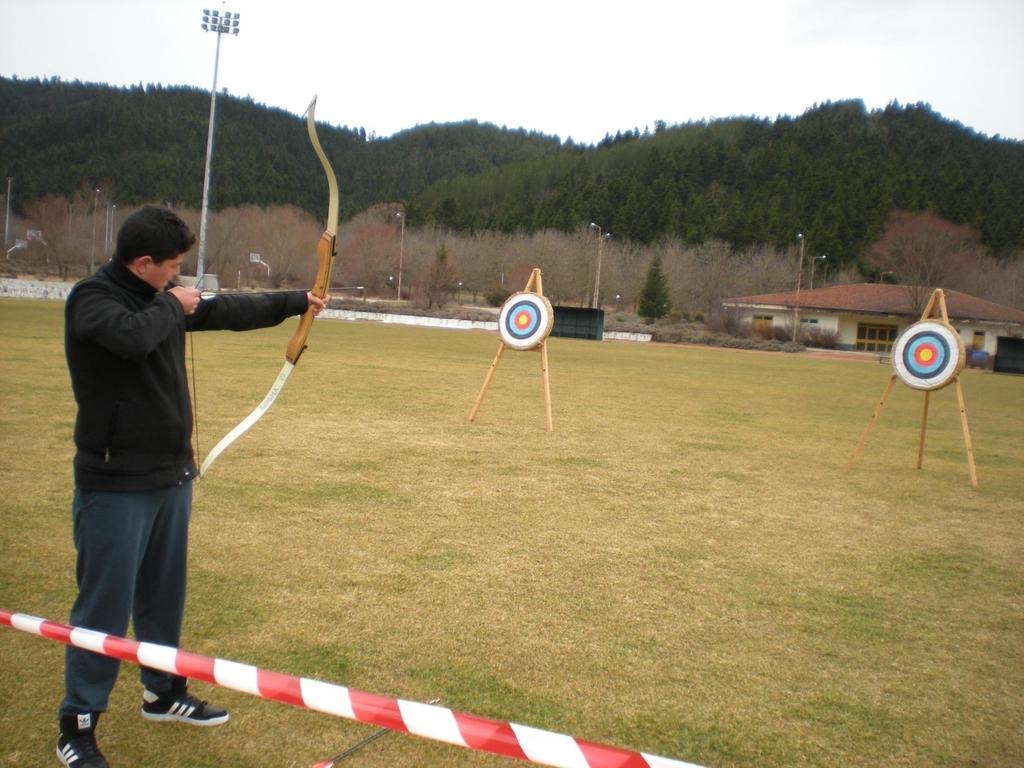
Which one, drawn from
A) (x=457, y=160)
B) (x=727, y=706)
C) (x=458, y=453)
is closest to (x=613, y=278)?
(x=458, y=453)

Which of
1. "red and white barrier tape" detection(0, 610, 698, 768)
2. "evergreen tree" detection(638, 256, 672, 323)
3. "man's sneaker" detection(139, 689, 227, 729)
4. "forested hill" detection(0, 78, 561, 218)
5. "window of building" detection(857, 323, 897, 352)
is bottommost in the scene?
"man's sneaker" detection(139, 689, 227, 729)

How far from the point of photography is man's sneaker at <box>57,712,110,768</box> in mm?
2686

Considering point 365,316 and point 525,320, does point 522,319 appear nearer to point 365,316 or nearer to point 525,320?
point 525,320

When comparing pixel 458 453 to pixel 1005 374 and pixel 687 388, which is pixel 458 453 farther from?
pixel 1005 374

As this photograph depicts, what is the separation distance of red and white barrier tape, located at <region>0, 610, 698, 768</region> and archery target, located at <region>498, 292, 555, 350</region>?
9.34m

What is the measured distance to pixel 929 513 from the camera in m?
7.35

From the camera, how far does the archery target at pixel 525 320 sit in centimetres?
1161

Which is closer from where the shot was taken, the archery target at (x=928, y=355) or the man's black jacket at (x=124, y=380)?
the man's black jacket at (x=124, y=380)

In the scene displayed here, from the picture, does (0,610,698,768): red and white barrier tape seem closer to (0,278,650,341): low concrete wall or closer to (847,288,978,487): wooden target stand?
(847,288,978,487): wooden target stand

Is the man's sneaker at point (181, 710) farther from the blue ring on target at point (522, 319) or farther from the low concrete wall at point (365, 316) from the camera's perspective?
the low concrete wall at point (365, 316)

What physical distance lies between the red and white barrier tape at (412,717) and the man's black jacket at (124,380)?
1.90 feet

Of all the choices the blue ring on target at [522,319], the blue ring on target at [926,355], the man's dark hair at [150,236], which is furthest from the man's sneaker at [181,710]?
the blue ring on target at [522,319]

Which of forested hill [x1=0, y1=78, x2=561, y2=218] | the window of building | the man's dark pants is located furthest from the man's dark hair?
forested hill [x1=0, y1=78, x2=561, y2=218]

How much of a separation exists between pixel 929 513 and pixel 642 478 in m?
2.53
